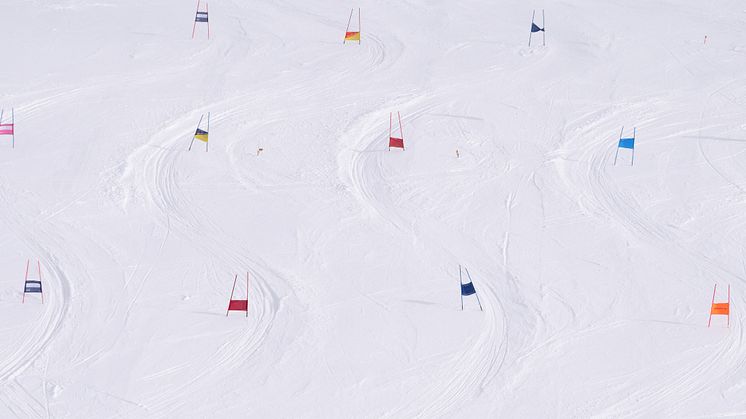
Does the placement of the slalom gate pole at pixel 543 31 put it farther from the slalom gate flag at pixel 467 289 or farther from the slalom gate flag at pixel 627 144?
the slalom gate flag at pixel 467 289

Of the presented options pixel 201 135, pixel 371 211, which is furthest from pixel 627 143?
pixel 201 135

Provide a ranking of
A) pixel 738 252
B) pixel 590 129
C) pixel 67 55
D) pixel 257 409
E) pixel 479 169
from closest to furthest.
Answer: pixel 257 409
pixel 738 252
pixel 479 169
pixel 590 129
pixel 67 55

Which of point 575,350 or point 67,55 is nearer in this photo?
point 575,350

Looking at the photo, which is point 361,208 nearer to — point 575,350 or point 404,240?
point 404,240

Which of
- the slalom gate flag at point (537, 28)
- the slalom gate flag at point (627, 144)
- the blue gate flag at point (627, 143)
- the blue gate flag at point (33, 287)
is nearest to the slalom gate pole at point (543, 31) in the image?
the slalom gate flag at point (537, 28)

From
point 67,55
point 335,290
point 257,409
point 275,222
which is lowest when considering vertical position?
point 257,409

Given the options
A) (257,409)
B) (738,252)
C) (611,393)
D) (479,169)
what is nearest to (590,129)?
(479,169)

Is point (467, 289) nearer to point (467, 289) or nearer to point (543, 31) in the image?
point (467, 289)

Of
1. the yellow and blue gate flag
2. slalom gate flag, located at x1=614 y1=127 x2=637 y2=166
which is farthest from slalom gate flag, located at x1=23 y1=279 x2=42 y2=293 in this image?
slalom gate flag, located at x1=614 y1=127 x2=637 y2=166
